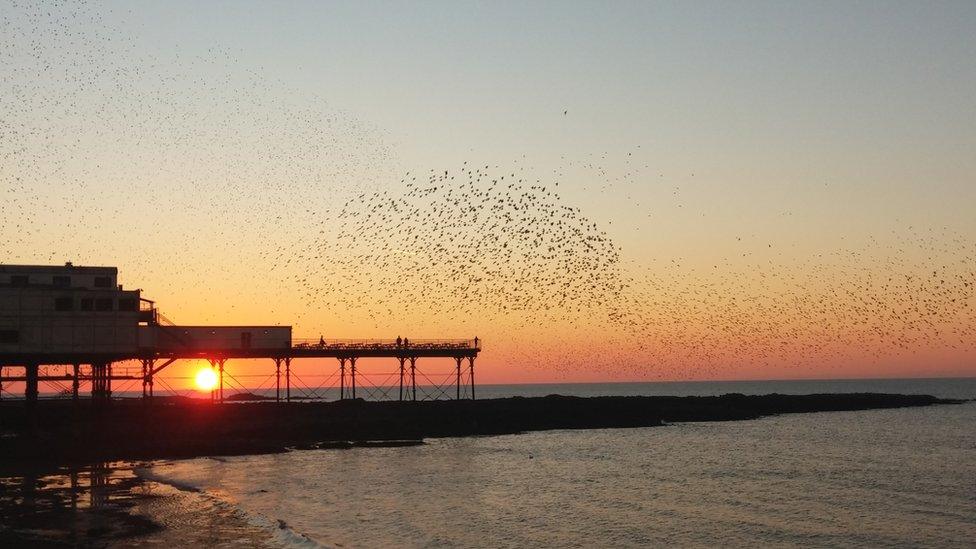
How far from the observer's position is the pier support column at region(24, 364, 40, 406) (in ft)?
232

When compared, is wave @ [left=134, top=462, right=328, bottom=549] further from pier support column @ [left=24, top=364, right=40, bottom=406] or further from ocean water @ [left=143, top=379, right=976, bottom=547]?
pier support column @ [left=24, top=364, right=40, bottom=406]

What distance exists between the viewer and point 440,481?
57250 millimetres

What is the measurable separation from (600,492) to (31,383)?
45256 millimetres

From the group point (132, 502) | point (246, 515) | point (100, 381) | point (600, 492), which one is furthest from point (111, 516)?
point (100, 381)

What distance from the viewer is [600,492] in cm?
5512

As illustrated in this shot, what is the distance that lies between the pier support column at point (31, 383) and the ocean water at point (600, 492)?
53.2 ft

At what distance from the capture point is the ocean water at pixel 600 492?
41.5 m

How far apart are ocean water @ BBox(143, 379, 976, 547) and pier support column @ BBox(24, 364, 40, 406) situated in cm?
1622

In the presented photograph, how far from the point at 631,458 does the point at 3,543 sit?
160 ft

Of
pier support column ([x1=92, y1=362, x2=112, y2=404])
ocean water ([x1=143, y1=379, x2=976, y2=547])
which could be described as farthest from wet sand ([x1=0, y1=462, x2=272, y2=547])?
pier support column ([x1=92, y1=362, x2=112, y2=404])

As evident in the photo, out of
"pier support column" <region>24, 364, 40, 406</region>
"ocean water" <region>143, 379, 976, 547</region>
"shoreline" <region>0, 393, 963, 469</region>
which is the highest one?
"pier support column" <region>24, 364, 40, 406</region>

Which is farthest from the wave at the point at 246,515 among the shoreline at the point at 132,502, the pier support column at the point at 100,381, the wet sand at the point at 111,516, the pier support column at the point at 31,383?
the pier support column at the point at 100,381

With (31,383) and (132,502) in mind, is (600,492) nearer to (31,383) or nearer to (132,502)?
(132,502)

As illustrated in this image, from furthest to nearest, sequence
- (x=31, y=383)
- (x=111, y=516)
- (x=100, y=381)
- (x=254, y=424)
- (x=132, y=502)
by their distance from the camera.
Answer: (x=100, y=381) < (x=254, y=424) < (x=31, y=383) < (x=132, y=502) < (x=111, y=516)
